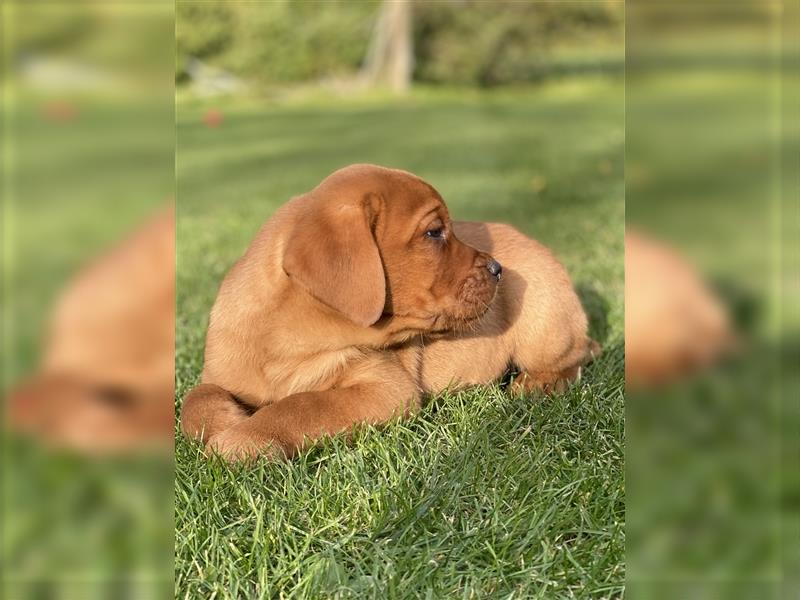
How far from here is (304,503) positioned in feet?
9.06

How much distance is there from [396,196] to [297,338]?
0.62m

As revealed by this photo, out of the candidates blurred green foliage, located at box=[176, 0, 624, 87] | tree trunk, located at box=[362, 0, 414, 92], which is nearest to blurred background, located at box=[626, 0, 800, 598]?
blurred green foliage, located at box=[176, 0, 624, 87]

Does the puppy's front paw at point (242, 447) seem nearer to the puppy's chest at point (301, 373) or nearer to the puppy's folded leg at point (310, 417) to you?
the puppy's folded leg at point (310, 417)

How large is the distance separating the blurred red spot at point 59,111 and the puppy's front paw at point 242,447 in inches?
80.4

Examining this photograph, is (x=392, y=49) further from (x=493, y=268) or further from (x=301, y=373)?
(x=301, y=373)

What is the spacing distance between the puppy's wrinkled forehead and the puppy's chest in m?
0.56

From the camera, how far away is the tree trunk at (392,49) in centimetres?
1952

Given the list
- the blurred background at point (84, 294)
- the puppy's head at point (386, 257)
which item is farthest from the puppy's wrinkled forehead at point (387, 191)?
the blurred background at point (84, 294)

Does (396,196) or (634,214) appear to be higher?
(634,214)

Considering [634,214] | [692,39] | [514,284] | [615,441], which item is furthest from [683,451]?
[514,284]

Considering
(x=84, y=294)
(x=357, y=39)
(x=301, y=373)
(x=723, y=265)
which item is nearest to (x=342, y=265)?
(x=301, y=373)

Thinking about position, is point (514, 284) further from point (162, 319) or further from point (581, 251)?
point (162, 319)

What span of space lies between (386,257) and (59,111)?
2.24m

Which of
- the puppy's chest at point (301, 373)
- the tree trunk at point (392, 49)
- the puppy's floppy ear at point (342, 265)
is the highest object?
the tree trunk at point (392, 49)
